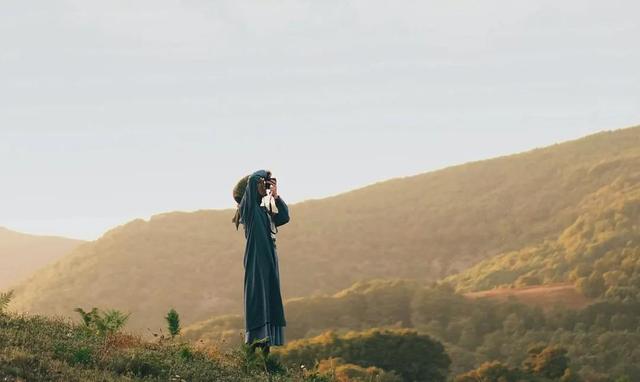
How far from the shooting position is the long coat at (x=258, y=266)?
13.2 meters

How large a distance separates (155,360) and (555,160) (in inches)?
4553

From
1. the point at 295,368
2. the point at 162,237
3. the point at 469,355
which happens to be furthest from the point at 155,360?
the point at 162,237

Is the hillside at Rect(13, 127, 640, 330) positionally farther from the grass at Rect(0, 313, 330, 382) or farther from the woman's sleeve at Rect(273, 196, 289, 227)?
the woman's sleeve at Rect(273, 196, 289, 227)

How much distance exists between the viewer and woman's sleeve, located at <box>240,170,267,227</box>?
13.3m

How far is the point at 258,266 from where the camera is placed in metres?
13.2

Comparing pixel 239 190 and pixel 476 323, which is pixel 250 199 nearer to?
pixel 239 190

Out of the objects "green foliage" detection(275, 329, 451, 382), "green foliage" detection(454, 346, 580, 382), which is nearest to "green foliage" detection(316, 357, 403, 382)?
"green foliage" detection(275, 329, 451, 382)

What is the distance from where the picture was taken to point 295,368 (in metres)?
14.1

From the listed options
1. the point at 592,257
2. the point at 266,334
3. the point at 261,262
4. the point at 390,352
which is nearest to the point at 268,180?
the point at 261,262

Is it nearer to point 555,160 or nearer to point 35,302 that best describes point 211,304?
point 35,302

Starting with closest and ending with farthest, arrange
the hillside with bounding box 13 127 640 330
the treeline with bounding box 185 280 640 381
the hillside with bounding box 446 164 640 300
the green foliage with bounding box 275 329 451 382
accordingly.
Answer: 1. the green foliage with bounding box 275 329 451 382
2. the treeline with bounding box 185 280 640 381
3. the hillside with bounding box 446 164 640 300
4. the hillside with bounding box 13 127 640 330

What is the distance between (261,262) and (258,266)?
72 millimetres

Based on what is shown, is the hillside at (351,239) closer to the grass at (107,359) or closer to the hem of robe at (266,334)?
the grass at (107,359)

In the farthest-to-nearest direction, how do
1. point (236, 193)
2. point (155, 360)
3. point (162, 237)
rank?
point (162, 237) < point (236, 193) < point (155, 360)
